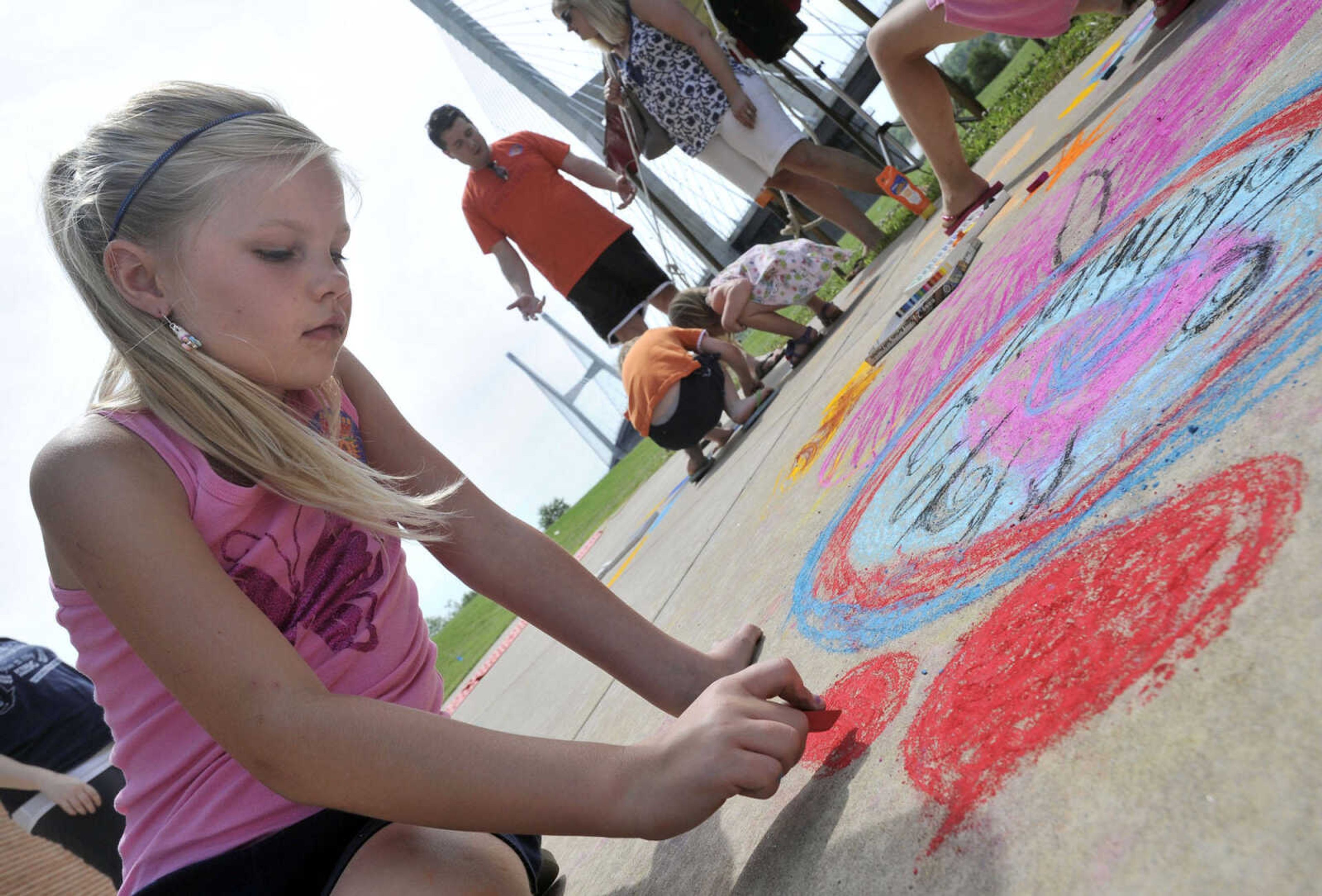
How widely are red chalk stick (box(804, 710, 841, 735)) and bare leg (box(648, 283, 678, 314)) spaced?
15.1 feet

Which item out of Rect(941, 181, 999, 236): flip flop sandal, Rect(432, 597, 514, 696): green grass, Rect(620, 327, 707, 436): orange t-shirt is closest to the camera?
Rect(941, 181, 999, 236): flip flop sandal

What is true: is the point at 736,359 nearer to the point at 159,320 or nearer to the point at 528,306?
the point at 528,306

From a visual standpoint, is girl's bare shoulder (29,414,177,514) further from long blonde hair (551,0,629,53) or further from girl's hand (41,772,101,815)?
long blonde hair (551,0,629,53)

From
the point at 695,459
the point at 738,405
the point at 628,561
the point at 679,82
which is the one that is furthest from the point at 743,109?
the point at 628,561

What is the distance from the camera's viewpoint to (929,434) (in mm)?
1893

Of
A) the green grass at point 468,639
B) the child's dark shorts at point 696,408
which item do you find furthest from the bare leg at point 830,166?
the green grass at point 468,639

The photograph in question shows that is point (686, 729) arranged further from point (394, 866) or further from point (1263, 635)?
point (1263, 635)

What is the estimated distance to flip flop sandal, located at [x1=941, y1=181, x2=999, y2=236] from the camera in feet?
11.4

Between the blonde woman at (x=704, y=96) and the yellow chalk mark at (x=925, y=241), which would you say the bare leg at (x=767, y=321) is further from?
the yellow chalk mark at (x=925, y=241)

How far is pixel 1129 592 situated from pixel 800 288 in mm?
4363

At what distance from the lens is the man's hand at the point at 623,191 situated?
18.4 ft

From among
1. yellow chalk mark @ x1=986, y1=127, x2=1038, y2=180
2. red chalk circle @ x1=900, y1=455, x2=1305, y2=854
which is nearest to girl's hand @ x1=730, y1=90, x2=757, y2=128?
yellow chalk mark @ x1=986, y1=127, x2=1038, y2=180

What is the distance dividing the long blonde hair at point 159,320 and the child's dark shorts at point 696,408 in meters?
3.37

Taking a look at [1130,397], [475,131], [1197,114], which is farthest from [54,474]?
[475,131]
